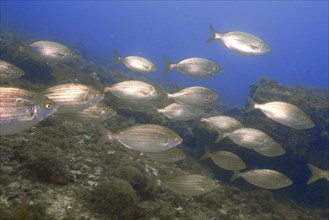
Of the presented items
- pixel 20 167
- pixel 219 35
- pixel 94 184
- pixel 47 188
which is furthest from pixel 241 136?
pixel 20 167

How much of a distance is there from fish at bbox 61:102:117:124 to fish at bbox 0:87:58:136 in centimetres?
179

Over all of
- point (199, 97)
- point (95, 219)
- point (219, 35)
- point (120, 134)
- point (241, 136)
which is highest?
point (219, 35)

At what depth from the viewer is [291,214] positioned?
27.7 feet

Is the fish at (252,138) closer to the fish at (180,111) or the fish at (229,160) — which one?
the fish at (229,160)

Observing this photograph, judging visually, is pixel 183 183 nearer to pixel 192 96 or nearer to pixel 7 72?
pixel 192 96

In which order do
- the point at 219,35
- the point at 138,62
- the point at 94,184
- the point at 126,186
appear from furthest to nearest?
1. the point at 138,62
2. the point at 219,35
3. the point at 94,184
4. the point at 126,186

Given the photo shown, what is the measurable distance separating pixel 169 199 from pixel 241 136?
7.72 ft

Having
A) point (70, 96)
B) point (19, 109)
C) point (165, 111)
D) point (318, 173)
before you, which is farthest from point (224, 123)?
point (19, 109)

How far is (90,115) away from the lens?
5883mm

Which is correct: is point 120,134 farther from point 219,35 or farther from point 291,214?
point 291,214

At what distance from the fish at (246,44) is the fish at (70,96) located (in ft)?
14.2

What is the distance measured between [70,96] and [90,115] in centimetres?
94

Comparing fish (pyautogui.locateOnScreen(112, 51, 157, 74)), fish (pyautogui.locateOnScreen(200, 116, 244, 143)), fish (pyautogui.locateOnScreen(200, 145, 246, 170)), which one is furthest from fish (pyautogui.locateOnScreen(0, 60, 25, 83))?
fish (pyautogui.locateOnScreen(200, 145, 246, 170))

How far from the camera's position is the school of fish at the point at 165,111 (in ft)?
12.3
